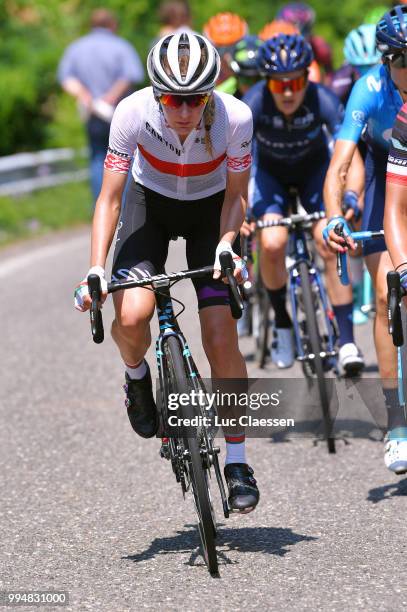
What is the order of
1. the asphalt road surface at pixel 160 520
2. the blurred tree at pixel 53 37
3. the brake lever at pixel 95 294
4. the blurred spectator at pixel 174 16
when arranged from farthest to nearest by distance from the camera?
the blurred tree at pixel 53 37 → the blurred spectator at pixel 174 16 → the brake lever at pixel 95 294 → the asphalt road surface at pixel 160 520

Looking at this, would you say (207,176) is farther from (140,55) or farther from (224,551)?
(140,55)

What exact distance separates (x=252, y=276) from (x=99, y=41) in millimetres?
6676

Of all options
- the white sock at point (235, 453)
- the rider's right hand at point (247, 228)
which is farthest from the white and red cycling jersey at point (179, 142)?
the rider's right hand at point (247, 228)

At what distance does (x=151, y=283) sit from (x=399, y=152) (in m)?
1.16

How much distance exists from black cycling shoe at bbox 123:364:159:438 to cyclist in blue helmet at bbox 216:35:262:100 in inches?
170

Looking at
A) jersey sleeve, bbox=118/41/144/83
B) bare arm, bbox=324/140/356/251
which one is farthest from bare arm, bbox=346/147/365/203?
jersey sleeve, bbox=118/41/144/83

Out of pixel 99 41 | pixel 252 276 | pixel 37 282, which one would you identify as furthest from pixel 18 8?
pixel 252 276

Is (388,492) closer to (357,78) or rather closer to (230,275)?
(230,275)

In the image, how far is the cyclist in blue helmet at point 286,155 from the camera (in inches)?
338

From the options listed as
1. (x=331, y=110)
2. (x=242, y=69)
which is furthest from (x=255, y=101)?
(x=242, y=69)

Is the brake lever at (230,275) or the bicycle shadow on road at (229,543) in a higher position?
the brake lever at (230,275)

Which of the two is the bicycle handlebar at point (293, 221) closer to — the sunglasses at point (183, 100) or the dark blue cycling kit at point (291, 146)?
the dark blue cycling kit at point (291, 146)

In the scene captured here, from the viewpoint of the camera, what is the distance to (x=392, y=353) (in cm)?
699

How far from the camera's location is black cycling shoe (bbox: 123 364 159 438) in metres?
6.32
